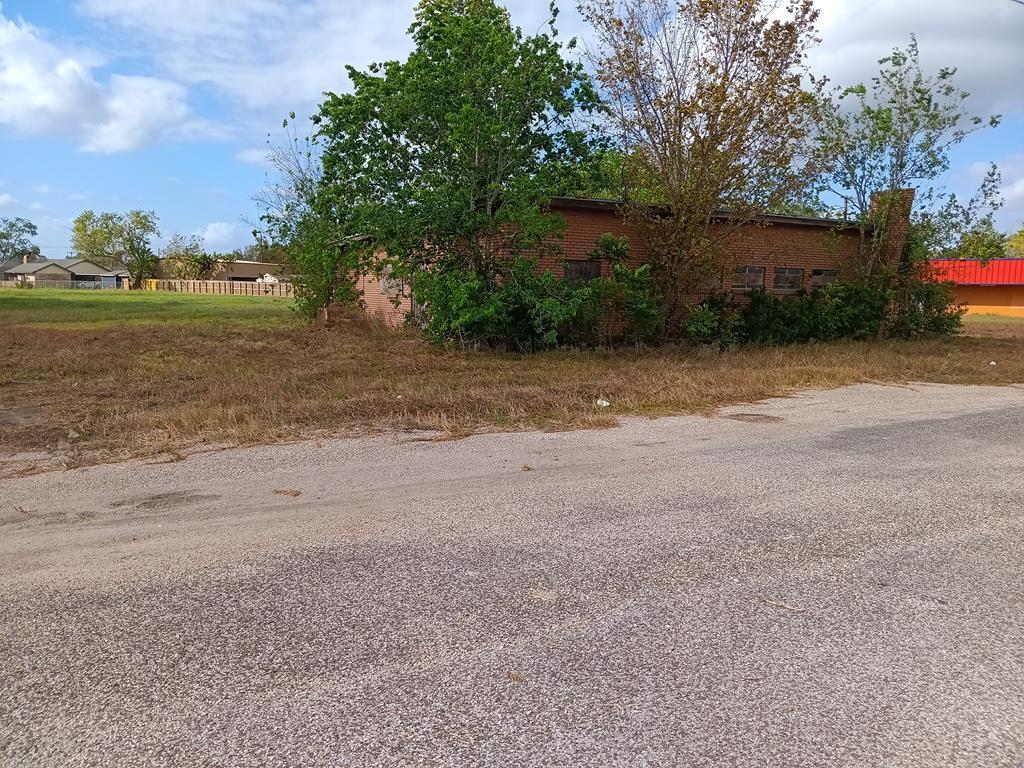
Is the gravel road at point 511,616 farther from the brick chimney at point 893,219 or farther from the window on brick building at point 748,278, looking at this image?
the brick chimney at point 893,219

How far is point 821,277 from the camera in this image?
22.1 meters

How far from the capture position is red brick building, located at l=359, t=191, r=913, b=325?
696 inches

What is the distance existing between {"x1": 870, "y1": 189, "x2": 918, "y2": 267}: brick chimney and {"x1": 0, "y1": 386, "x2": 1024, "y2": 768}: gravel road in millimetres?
15531

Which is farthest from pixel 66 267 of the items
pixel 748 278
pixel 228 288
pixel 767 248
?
pixel 767 248

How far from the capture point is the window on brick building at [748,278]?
20.5 meters

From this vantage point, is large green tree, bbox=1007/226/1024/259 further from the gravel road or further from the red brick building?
the gravel road

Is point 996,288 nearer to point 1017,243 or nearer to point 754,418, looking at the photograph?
point 1017,243

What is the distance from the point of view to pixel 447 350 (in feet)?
52.0

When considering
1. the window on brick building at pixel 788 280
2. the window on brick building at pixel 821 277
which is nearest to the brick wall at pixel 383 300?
the window on brick building at pixel 788 280

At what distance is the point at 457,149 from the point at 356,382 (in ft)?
19.3

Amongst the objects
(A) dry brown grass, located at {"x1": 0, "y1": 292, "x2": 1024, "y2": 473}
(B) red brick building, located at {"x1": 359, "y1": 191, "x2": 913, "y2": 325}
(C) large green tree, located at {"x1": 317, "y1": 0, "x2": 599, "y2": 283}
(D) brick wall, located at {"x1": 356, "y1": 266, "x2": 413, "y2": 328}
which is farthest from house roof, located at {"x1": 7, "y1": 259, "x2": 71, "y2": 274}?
(C) large green tree, located at {"x1": 317, "y1": 0, "x2": 599, "y2": 283}

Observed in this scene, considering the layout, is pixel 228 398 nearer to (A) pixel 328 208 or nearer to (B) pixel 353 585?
(B) pixel 353 585

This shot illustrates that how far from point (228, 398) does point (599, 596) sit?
717 centimetres

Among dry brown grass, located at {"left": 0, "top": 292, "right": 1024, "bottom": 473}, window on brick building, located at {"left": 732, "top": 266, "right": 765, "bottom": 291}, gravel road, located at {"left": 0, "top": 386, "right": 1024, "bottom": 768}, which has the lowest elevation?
gravel road, located at {"left": 0, "top": 386, "right": 1024, "bottom": 768}
